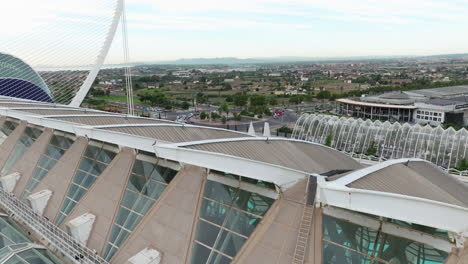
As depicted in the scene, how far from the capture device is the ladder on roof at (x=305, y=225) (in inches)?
327

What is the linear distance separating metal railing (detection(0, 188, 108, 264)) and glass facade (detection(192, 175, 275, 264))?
3171mm

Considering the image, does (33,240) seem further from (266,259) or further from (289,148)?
(289,148)

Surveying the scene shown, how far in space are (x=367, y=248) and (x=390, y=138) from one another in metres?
36.8

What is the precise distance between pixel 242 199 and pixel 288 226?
169 cm

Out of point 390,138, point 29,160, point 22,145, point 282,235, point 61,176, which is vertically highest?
point 22,145

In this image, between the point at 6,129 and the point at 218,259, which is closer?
the point at 218,259

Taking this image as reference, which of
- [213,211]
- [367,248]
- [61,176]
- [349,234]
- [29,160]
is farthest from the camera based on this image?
[29,160]

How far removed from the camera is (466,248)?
24.0ft

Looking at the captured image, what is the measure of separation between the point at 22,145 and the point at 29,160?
2191 millimetres

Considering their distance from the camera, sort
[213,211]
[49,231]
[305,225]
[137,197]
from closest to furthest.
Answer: [305,225] → [213,211] → [49,231] → [137,197]

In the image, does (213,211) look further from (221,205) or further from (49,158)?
(49,158)

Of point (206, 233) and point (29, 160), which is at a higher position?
point (29, 160)

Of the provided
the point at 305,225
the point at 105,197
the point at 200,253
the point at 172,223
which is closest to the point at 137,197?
the point at 105,197

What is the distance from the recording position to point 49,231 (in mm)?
11227
